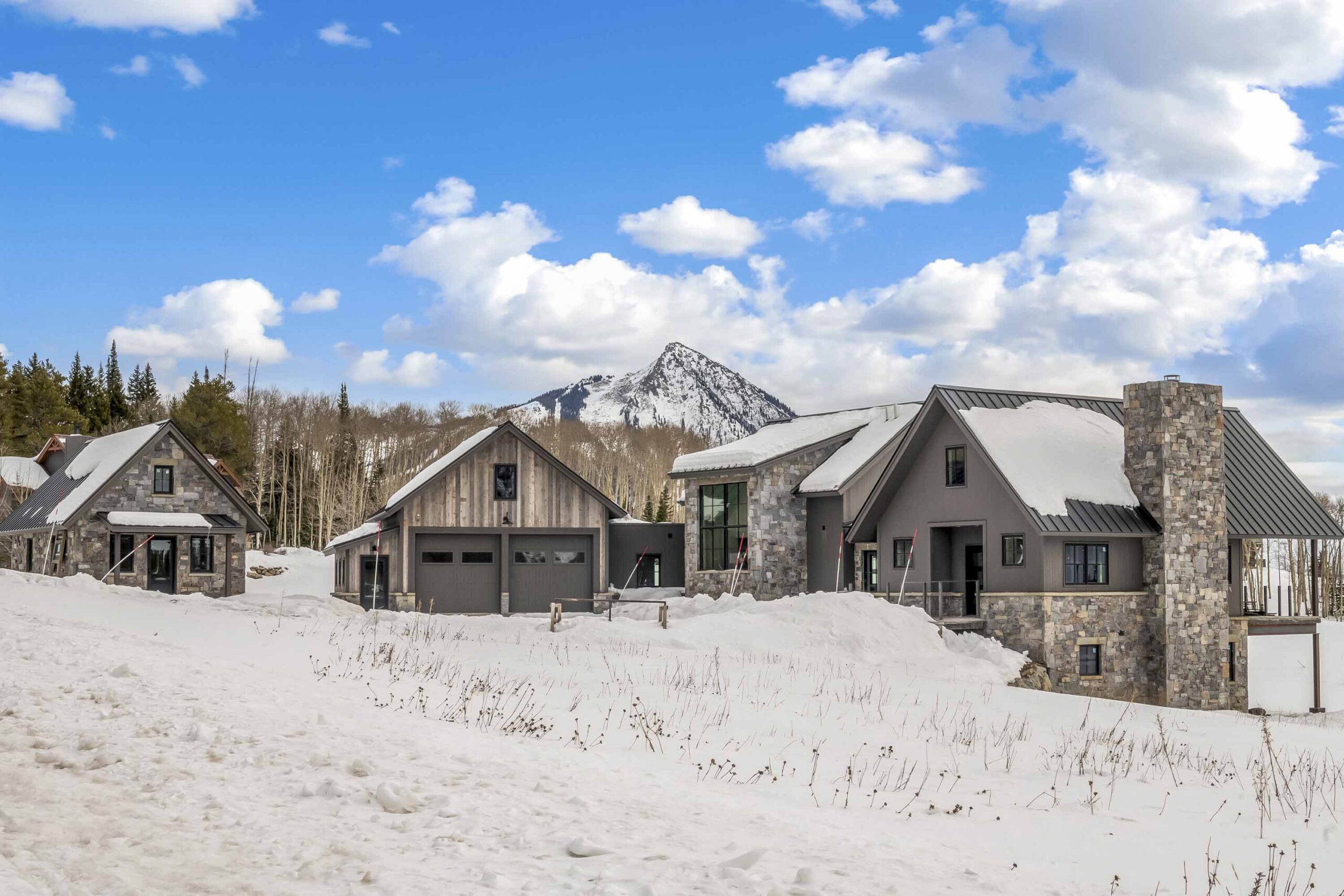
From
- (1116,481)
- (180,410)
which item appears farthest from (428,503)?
(180,410)

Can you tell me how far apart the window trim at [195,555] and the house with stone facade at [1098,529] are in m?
21.4

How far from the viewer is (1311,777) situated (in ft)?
37.4

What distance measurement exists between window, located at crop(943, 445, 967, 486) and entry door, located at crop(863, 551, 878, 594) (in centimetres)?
482

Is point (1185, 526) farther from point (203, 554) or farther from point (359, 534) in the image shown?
point (203, 554)

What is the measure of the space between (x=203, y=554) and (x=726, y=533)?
1760cm

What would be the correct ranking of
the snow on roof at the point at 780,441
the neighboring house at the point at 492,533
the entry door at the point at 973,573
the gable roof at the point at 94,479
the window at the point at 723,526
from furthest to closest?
the window at the point at 723,526, the snow on roof at the point at 780,441, the neighboring house at the point at 492,533, the gable roof at the point at 94,479, the entry door at the point at 973,573

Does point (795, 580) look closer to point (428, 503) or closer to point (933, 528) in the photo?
Result: point (933, 528)

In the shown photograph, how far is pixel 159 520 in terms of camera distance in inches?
1473

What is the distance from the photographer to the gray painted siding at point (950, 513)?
1133 inches

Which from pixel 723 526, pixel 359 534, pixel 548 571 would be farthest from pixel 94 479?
pixel 723 526

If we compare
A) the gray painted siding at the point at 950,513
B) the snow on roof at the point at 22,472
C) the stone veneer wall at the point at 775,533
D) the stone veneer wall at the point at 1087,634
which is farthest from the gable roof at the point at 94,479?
the stone veneer wall at the point at 1087,634

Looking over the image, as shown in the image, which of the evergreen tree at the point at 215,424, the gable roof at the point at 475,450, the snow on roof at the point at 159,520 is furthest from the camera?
the evergreen tree at the point at 215,424

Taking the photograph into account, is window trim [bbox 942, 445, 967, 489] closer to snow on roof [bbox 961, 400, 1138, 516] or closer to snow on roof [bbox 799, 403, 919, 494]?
snow on roof [bbox 961, 400, 1138, 516]

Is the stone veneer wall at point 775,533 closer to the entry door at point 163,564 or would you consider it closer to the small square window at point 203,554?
the small square window at point 203,554
